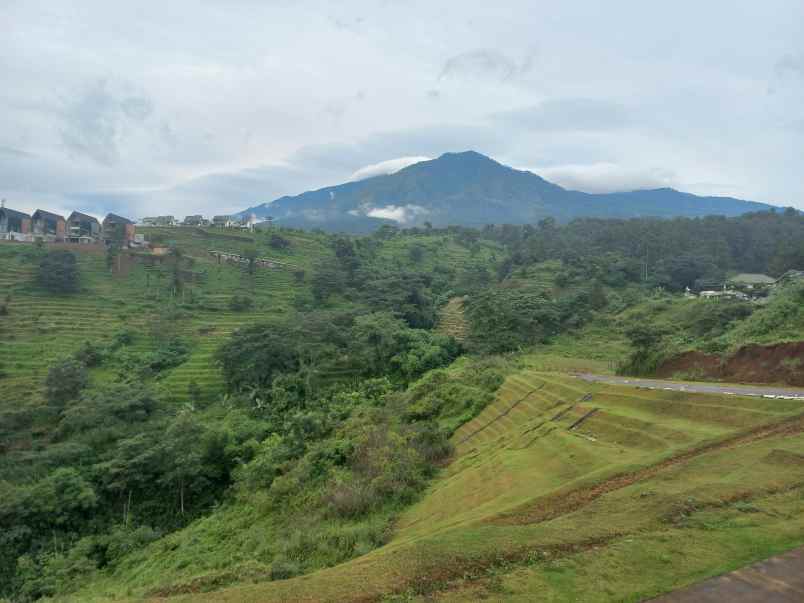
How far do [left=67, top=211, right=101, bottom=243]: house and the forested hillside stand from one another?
6.38m

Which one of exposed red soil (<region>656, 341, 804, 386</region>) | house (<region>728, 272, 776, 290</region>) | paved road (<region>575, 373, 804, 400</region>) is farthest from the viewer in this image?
house (<region>728, 272, 776, 290</region>)

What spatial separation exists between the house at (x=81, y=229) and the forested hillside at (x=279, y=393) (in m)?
6.38

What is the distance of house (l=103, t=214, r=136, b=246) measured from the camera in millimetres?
51188

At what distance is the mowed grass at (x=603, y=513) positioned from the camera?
651cm

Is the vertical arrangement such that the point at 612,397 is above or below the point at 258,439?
above

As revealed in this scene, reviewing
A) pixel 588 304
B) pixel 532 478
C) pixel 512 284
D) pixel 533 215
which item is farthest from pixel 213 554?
pixel 533 215

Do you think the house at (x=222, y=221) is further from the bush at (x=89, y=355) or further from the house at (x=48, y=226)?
the bush at (x=89, y=355)

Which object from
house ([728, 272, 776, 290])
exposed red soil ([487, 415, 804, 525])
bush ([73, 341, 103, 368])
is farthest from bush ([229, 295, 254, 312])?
house ([728, 272, 776, 290])

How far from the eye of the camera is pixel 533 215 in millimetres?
175500

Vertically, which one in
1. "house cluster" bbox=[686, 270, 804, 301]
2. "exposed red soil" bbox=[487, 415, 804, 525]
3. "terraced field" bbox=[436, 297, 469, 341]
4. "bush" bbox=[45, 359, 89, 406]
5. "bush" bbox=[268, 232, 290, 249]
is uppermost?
"bush" bbox=[268, 232, 290, 249]

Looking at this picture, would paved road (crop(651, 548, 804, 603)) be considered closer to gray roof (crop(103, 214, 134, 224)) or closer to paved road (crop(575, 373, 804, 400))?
paved road (crop(575, 373, 804, 400))

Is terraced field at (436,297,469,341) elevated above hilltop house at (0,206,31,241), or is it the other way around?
hilltop house at (0,206,31,241)

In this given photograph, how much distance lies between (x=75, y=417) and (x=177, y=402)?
5959 mm

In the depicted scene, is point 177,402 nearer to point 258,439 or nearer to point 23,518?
point 258,439
